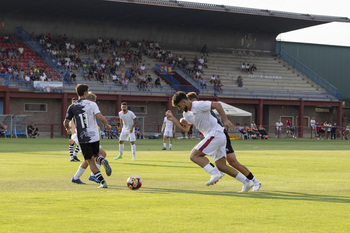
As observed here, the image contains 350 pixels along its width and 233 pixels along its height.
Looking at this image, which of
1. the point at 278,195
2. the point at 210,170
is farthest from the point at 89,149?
the point at 278,195

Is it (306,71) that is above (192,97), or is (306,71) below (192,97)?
above

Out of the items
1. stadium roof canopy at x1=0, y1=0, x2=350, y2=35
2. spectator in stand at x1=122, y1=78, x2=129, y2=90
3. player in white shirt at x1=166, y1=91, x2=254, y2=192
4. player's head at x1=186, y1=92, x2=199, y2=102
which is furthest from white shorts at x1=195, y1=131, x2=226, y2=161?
stadium roof canopy at x1=0, y1=0, x2=350, y2=35

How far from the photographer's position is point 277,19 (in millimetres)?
67250

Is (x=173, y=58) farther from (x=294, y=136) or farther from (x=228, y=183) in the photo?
(x=228, y=183)

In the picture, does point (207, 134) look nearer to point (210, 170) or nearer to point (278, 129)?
point (210, 170)

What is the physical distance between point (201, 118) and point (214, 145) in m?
0.60

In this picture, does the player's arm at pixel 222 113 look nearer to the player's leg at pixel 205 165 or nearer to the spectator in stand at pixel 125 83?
the player's leg at pixel 205 165

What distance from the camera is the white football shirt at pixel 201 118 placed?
39.7 ft

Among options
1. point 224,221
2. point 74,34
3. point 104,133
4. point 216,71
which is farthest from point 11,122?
point 224,221

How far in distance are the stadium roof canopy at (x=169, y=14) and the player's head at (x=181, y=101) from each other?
45217 mm

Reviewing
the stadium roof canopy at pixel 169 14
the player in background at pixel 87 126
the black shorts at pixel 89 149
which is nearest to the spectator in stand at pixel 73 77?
the stadium roof canopy at pixel 169 14

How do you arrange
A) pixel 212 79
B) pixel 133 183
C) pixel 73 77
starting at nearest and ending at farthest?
pixel 133 183, pixel 73 77, pixel 212 79

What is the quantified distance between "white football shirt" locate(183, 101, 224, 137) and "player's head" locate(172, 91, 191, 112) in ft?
0.50

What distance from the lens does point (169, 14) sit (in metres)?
63.1
